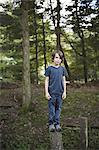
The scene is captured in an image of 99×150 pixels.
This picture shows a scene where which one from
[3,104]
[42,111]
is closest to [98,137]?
[42,111]

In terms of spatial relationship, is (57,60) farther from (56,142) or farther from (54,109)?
(56,142)

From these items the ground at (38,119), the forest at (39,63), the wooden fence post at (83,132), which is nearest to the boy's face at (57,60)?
the wooden fence post at (83,132)

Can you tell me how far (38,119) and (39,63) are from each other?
748 inches

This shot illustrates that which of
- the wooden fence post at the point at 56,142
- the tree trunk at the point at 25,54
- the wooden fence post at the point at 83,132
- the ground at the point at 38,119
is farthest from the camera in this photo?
the tree trunk at the point at 25,54

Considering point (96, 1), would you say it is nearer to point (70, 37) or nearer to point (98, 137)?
point (70, 37)

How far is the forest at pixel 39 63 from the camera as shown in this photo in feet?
36.9

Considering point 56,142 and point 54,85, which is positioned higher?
point 54,85

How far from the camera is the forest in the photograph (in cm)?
1124

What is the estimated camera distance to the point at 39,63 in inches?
1228

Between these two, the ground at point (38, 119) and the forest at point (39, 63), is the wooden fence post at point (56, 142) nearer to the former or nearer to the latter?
the ground at point (38, 119)

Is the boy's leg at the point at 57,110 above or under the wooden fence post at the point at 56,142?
above

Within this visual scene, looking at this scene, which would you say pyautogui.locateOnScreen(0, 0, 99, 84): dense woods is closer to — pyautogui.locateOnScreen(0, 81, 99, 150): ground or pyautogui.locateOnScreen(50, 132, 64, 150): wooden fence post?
pyautogui.locateOnScreen(0, 81, 99, 150): ground

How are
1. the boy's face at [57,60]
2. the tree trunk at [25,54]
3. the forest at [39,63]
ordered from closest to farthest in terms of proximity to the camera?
the boy's face at [57,60], the forest at [39,63], the tree trunk at [25,54]

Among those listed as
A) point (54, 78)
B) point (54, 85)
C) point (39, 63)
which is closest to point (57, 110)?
point (54, 85)
